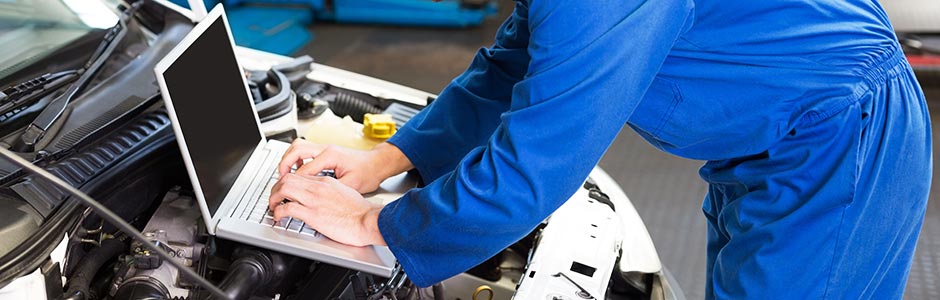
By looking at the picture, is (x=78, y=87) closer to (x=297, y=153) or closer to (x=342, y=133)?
(x=297, y=153)

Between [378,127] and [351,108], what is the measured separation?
9.7 inches

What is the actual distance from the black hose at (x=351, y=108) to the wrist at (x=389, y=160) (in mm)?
507

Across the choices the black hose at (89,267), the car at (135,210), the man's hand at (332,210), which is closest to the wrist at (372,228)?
the man's hand at (332,210)

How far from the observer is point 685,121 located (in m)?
1.09

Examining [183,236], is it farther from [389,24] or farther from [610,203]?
[389,24]

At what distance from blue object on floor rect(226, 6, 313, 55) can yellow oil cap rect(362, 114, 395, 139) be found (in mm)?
2362

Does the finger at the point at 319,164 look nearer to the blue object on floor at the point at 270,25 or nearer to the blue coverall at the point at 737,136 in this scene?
the blue coverall at the point at 737,136

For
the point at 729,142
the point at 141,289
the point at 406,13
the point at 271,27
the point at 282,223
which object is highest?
the point at 729,142

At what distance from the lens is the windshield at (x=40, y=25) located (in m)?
1.44

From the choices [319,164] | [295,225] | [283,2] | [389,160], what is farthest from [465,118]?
[283,2]

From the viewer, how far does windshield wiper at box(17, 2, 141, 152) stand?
1264 millimetres

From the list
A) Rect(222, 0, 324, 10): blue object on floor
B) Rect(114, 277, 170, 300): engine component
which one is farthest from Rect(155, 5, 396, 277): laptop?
Rect(222, 0, 324, 10): blue object on floor

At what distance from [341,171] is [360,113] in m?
0.59

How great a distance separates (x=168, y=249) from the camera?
1275 mm
